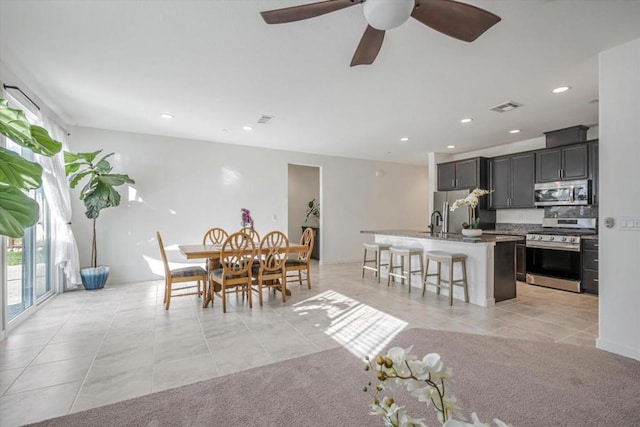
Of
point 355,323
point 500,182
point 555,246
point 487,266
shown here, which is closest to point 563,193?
point 555,246

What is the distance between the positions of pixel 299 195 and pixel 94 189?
4.94 m

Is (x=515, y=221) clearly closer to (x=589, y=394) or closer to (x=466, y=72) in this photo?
(x=466, y=72)

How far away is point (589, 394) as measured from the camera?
199 cm

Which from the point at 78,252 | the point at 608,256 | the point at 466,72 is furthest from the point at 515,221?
the point at 78,252

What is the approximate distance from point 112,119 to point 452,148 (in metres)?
6.12

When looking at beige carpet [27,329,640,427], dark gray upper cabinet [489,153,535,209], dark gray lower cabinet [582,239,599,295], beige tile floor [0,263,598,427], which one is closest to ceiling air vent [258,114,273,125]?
beige tile floor [0,263,598,427]

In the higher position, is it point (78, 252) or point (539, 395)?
point (78, 252)

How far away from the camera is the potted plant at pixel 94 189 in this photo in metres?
4.46

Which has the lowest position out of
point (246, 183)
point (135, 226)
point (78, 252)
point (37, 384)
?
point (37, 384)

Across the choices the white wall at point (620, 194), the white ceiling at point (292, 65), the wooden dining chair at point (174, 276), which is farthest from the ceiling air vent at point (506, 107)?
the wooden dining chair at point (174, 276)

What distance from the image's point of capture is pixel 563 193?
16.1 feet

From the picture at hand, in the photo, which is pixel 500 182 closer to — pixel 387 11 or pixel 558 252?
pixel 558 252

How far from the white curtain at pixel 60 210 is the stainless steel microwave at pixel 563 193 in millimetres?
7179

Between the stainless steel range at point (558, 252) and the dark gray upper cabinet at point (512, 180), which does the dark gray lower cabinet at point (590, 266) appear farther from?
the dark gray upper cabinet at point (512, 180)
